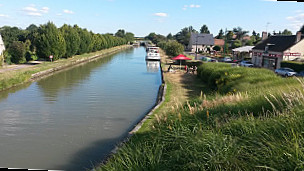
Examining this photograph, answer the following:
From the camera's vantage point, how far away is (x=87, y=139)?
9.91 meters

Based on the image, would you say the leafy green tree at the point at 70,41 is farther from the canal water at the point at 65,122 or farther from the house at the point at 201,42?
the house at the point at 201,42

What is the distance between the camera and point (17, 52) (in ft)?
104

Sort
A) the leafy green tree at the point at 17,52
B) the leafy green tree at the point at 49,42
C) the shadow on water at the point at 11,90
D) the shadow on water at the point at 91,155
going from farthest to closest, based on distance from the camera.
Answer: the leafy green tree at the point at 49,42, the leafy green tree at the point at 17,52, the shadow on water at the point at 11,90, the shadow on water at the point at 91,155

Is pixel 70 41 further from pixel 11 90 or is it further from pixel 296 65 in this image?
pixel 296 65

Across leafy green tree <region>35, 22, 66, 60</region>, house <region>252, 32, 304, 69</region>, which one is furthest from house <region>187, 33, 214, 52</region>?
leafy green tree <region>35, 22, 66, 60</region>

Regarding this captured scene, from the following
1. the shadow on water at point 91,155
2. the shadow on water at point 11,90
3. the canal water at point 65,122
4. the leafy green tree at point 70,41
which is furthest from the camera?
the leafy green tree at point 70,41

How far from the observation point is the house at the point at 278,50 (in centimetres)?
3331

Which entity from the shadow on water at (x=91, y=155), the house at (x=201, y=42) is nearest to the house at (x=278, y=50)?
the shadow on water at (x=91, y=155)

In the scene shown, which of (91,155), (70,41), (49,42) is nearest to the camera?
(91,155)

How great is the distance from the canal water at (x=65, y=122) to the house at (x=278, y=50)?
73.3 ft

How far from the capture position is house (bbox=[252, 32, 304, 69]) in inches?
1312

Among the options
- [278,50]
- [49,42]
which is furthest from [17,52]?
[278,50]

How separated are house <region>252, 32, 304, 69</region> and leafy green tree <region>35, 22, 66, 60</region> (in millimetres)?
31402

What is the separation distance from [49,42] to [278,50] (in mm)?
32925
